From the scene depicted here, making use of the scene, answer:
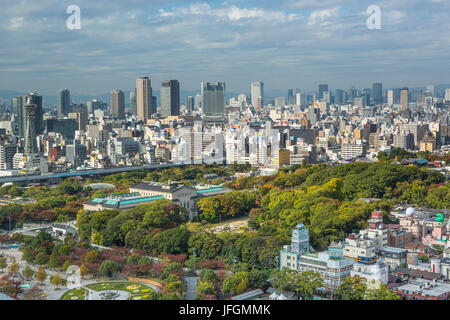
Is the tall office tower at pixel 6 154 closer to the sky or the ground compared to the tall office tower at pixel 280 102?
closer to the ground

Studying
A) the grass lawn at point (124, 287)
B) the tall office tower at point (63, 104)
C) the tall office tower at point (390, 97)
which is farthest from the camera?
the tall office tower at point (390, 97)

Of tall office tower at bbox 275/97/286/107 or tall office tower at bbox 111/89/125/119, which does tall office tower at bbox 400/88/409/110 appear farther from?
tall office tower at bbox 111/89/125/119

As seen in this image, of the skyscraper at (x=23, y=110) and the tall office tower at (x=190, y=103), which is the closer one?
the skyscraper at (x=23, y=110)

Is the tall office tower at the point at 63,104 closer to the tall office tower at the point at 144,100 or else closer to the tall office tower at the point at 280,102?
the tall office tower at the point at 144,100

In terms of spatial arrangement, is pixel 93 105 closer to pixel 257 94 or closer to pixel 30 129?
pixel 257 94

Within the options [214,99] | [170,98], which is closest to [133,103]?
[170,98]

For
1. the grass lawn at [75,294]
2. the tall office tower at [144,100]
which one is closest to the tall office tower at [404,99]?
the tall office tower at [144,100]

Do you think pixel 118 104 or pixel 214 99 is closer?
pixel 214 99
